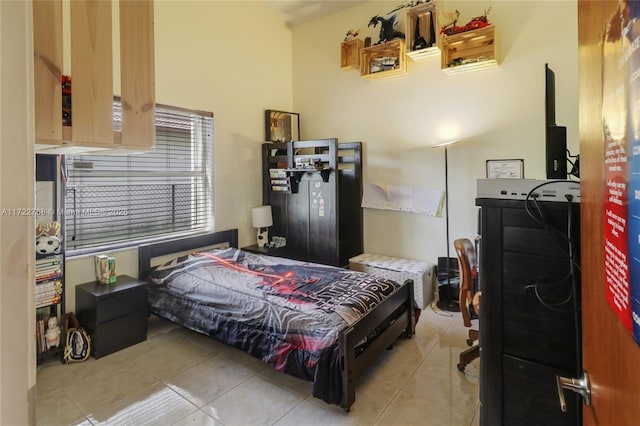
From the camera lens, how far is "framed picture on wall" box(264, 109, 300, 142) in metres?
4.66

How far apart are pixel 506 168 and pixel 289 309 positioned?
2648mm

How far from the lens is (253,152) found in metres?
4.56

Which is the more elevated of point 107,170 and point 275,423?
point 107,170

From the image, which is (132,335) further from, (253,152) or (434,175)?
(434,175)

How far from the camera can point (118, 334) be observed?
2844 millimetres

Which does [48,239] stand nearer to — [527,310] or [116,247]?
[116,247]

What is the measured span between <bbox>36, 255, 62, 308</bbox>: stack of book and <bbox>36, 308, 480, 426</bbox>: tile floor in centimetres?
50

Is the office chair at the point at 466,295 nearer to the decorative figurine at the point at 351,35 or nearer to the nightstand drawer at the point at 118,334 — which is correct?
the nightstand drawer at the point at 118,334

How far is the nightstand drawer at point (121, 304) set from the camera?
9.00ft

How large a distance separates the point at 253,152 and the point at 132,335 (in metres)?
2.56

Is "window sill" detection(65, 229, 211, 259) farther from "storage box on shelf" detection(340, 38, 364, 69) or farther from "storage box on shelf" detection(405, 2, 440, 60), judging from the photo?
"storage box on shelf" detection(405, 2, 440, 60)

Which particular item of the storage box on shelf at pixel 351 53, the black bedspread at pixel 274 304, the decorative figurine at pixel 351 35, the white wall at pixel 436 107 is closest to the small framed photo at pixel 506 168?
the white wall at pixel 436 107

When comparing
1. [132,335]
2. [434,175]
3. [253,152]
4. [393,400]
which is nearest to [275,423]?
[393,400]

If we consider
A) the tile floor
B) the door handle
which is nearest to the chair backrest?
the tile floor
